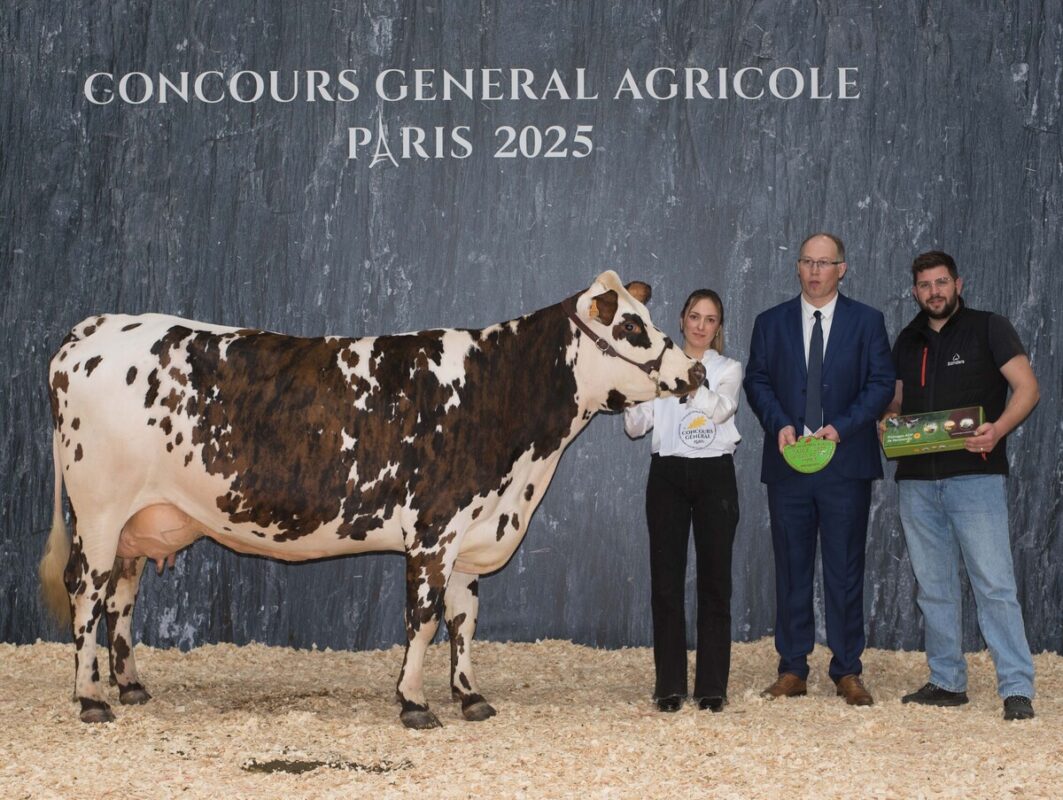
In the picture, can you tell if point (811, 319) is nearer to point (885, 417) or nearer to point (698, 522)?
point (885, 417)

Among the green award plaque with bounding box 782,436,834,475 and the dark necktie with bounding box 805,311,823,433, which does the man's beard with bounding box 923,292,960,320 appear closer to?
the dark necktie with bounding box 805,311,823,433

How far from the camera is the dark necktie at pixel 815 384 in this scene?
5117mm

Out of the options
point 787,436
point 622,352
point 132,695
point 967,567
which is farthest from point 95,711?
point 967,567

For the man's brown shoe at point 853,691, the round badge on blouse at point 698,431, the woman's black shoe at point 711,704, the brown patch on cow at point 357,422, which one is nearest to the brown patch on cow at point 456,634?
the brown patch on cow at point 357,422

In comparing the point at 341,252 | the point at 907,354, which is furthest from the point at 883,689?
the point at 341,252

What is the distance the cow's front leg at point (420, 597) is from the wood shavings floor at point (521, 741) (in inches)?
5.7

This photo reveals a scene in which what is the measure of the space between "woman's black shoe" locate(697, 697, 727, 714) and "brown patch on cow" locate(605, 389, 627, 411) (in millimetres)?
1266

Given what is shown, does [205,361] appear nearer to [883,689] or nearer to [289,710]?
[289,710]

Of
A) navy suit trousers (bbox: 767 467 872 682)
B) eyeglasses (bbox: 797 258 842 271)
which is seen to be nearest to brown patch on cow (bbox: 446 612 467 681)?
navy suit trousers (bbox: 767 467 872 682)

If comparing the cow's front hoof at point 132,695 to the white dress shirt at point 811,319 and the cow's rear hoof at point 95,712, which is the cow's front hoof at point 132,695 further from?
the white dress shirt at point 811,319

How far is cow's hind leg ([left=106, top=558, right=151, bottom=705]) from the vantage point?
197 inches

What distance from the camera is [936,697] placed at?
4996 mm

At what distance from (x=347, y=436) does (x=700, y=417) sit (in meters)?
1.45

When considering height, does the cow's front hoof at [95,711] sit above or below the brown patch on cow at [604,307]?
below
